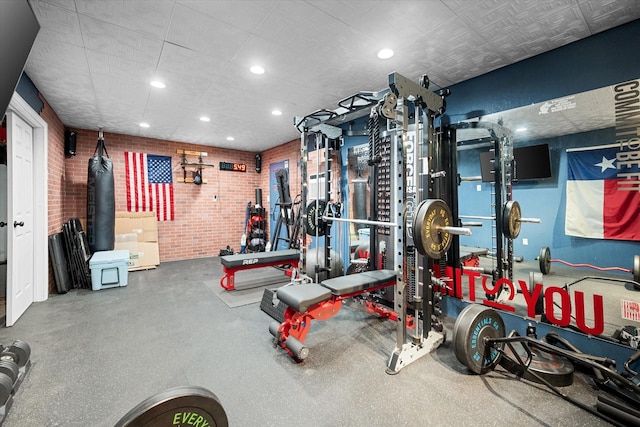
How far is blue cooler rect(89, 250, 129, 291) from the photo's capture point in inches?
167

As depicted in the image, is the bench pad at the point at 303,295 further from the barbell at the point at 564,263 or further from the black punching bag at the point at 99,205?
the black punching bag at the point at 99,205

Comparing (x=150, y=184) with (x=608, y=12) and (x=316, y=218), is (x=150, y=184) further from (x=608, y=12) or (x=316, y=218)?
(x=608, y=12)

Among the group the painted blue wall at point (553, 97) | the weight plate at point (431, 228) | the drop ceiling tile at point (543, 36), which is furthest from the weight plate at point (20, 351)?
the drop ceiling tile at point (543, 36)

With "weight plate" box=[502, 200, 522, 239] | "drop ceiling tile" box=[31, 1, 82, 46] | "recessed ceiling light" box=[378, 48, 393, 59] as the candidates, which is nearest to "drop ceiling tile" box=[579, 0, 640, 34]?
"recessed ceiling light" box=[378, 48, 393, 59]

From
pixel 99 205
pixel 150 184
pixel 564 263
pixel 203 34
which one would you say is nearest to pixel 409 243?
pixel 564 263

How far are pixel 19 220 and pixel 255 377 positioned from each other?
3.45m

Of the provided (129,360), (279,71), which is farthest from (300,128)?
(129,360)

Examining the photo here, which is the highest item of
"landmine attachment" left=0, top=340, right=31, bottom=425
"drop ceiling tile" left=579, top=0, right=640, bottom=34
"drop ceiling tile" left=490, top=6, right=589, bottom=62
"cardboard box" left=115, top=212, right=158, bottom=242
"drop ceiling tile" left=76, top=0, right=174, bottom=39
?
"drop ceiling tile" left=76, top=0, right=174, bottom=39

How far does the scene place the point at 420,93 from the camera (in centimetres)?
238

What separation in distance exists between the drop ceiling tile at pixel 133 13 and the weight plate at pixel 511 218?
3.39m

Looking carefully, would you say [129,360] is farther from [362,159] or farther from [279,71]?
[362,159]

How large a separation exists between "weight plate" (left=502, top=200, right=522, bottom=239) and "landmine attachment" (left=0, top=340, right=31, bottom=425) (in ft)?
13.3

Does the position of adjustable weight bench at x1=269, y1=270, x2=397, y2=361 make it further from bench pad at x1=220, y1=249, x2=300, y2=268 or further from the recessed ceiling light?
the recessed ceiling light

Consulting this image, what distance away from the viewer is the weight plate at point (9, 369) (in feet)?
5.95
